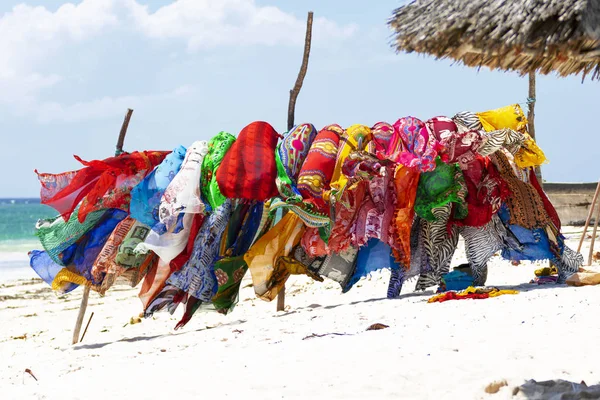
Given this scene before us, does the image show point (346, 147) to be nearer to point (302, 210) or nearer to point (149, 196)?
point (302, 210)

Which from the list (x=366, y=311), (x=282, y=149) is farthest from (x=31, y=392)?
(x=282, y=149)

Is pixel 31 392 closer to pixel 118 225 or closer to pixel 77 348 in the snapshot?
pixel 77 348

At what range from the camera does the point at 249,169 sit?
686cm

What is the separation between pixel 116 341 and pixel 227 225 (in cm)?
146

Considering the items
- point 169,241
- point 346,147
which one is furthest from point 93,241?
point 346,147

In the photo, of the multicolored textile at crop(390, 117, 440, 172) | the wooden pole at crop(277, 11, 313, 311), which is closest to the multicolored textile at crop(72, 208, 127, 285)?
the wooden pole at crop(277, 11, 313, 311)

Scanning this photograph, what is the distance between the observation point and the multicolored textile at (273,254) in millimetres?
7016

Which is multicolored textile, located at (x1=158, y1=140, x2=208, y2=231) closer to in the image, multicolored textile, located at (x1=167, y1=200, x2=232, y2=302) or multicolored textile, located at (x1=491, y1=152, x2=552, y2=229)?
multicolored textile, located at (x1=167, y1=200, x2=232, y2=302)

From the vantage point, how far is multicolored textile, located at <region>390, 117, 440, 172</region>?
6520 mm

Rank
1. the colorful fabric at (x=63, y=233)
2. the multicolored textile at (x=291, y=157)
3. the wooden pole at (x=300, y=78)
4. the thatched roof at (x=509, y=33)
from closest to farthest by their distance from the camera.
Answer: the thatched roof at (x=509, y=33) < the multicolored textile at (x=291, y=157) < the colorful fabric at (x=63, y=233) < the wooden pole at (x=300, y=78)

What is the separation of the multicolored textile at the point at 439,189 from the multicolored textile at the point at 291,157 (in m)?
1.10

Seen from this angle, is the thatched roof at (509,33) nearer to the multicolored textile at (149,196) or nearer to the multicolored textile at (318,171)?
the multicolored textile at (318,171)

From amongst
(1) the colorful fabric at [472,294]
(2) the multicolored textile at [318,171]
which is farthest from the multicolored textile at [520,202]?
(2) the multicolored textile at [318,171]

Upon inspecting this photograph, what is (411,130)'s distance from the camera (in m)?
6.80
